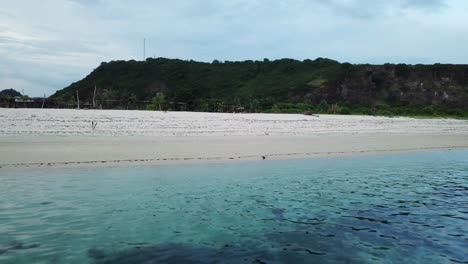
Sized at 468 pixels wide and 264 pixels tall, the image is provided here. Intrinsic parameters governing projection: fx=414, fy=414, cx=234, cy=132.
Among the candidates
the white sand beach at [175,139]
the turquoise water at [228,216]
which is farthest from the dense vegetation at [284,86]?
the turquoise water at [228,216]

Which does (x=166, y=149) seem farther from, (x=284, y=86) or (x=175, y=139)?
(x=284, y=86)

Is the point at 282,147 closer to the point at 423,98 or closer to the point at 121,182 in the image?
the point at 121,182

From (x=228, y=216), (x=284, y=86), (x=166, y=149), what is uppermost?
(x=284, y=86)

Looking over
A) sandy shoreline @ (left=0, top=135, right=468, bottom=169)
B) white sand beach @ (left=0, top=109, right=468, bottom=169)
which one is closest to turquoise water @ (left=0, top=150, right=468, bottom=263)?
sandy shoreline @ (left=0, top=135, right=468, bottom=169)

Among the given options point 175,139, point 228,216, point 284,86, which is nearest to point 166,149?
point 175,139

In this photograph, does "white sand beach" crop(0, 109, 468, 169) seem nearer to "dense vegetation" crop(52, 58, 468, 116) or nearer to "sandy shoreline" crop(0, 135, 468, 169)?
"sandy shoreline" crop(0, 135, 468, 169)

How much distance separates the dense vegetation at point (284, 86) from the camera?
50.1 metres

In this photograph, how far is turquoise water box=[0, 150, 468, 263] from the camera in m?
6.00

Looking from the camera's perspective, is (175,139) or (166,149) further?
(175,139)

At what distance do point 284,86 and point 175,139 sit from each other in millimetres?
53880

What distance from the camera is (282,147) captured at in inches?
775

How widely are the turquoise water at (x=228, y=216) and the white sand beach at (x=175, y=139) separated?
1.95 metres

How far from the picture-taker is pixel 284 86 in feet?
236

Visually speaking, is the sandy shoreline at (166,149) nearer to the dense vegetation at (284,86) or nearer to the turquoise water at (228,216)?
the turquoise water at (228,216)
